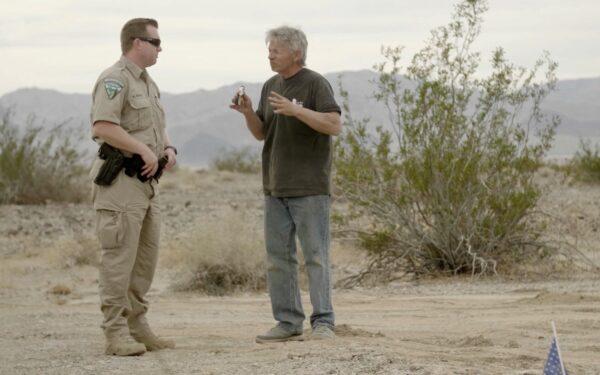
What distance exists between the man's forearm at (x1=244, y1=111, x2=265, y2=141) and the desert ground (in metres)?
1.33

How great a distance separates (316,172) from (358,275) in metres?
4.43

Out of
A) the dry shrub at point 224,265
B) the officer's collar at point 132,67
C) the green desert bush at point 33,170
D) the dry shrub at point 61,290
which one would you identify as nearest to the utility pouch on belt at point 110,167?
the officer's collar at point 132,67

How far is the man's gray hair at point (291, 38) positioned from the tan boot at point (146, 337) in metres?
1.94

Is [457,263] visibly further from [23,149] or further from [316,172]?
[23,149]

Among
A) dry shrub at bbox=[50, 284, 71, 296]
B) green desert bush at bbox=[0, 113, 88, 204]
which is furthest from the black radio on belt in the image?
green desert bush at bbox=[0, 113, 88, 204]

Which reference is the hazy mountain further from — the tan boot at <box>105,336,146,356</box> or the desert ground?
the tan boot at <box>105,336,146,356</box>

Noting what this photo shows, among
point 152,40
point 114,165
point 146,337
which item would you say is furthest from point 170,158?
point 146,337

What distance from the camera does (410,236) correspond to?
11.4 meters

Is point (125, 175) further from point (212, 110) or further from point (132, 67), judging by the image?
point (212, 110)

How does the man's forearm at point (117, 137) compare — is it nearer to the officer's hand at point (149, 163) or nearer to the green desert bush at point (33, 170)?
the officer's hand at point (149, 163)

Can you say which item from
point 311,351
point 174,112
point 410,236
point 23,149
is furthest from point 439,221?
point 174,112

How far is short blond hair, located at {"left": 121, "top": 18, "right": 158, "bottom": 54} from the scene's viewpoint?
671 centimetres

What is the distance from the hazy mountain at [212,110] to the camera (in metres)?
99.4

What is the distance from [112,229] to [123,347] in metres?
0.72
